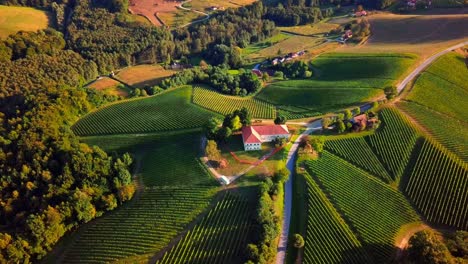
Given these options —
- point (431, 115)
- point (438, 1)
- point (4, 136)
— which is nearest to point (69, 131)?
point (4, 136)

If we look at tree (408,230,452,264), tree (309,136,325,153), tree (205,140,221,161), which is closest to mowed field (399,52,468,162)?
tree (309,136,325,153)

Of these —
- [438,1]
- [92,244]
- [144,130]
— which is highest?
[438,1]

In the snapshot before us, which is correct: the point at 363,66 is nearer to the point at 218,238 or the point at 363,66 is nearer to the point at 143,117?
the point at 143,117

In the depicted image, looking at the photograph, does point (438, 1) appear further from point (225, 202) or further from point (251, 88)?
point (225, 202)

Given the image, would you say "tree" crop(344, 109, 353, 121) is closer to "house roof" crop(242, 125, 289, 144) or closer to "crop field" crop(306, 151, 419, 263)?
"crop field" crop(306, 151, 419, 263)

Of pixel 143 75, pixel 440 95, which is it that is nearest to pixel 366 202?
pixel 440 95
